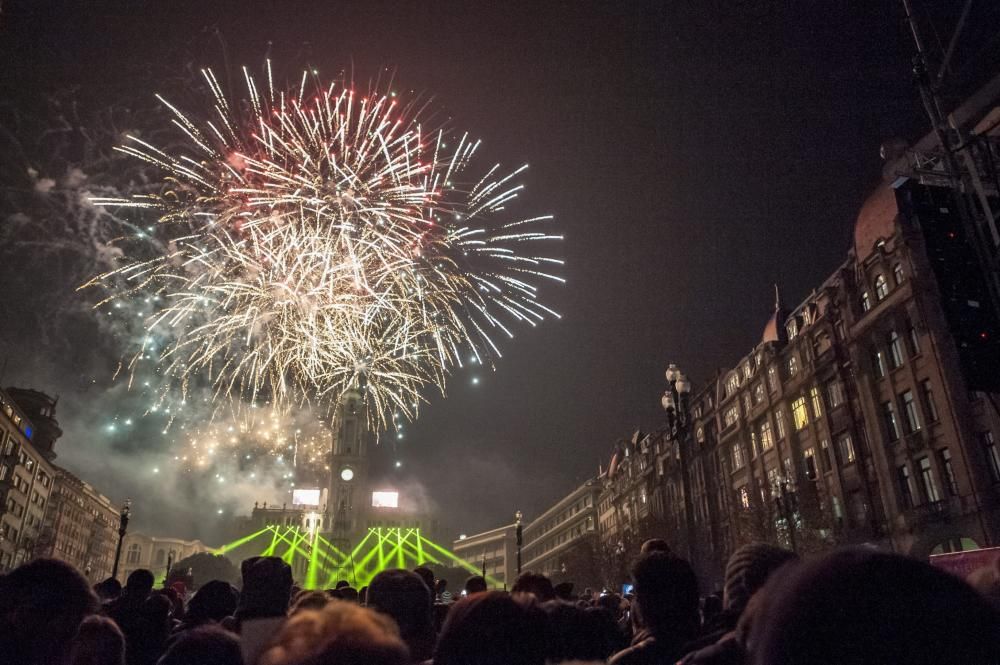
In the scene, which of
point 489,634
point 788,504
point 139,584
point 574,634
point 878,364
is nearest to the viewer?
point 489,634

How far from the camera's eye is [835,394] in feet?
129

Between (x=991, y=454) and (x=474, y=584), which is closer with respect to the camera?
(x=474, y=584)

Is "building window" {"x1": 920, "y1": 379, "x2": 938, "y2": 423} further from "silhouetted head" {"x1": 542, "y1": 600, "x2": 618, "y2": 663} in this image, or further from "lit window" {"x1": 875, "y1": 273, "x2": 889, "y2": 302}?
"silhouetted head" {"x1": 542, "y1": 600, "x2": 618, "y2": 663}

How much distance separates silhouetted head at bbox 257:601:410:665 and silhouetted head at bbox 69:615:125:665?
2.85 metres

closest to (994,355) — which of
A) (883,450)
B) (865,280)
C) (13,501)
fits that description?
(883,450)

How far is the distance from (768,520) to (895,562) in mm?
44800

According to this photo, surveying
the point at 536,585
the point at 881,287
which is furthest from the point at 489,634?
the point at 881,287

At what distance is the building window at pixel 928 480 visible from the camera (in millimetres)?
30231

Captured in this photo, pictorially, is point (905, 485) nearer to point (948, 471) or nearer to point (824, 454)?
point (948, 471)

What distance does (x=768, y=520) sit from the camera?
40875 millimetres

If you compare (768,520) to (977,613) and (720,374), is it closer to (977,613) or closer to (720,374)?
(720,374)

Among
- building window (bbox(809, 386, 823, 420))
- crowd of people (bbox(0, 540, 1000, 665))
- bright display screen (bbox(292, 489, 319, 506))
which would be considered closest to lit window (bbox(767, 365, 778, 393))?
building window (bbox(809, 386, 823, 420))

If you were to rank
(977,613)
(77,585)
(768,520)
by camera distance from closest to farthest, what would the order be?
1. (977,613)
2. (77,585)
3. (768,520)

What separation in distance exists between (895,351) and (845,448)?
7216 mm
